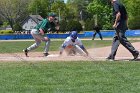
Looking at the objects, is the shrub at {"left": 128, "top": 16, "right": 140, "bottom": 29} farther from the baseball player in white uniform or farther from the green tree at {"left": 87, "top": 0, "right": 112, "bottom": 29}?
the baseball player in white uniform

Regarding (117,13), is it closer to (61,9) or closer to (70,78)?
(70,78)

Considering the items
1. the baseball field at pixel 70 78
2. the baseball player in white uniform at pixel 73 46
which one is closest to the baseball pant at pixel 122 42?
the baseball field at pixel 70 78

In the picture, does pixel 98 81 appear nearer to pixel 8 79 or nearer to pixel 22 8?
pixel 8 79

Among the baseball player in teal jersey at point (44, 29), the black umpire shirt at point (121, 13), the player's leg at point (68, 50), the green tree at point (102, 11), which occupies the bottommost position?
the green tree at point (102, 11)

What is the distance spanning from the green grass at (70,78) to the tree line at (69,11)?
6157 cm

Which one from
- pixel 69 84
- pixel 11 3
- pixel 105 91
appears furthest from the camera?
pixel 11 3

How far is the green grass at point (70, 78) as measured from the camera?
7.67m

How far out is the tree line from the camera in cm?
7950

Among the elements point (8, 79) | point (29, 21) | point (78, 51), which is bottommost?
point (29, 21)

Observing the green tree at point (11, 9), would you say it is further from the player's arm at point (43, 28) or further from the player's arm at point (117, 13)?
the player's arm at point (117, 13)

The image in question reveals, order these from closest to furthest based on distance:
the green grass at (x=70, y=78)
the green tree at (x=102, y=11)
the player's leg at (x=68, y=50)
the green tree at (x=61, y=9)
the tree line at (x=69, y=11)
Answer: the green grass at (x=70, y=78)
the player's leg at (x=68, y=50)
the tree line at (x=69, y=11)
the green tree at (x=102, y=11)
the green tree at (x=61, y=9)

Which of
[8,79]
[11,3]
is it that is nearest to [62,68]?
[8,79]

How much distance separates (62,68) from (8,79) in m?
2.07

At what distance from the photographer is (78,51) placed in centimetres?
1476
